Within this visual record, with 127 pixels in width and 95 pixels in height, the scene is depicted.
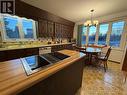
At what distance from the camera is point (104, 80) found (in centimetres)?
244

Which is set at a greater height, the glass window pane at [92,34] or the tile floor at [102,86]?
the glass window pane at [92,34]

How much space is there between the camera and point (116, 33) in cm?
440

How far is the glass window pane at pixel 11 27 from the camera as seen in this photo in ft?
8.82

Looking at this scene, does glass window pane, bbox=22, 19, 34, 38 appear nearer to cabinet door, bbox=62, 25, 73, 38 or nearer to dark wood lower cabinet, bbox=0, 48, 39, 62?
dark wood lower cabinet, bbox=0, 48, 39, 62

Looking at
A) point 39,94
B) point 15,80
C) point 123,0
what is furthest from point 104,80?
point 123,0

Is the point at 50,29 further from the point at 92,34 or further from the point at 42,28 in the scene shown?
the point at 92,34

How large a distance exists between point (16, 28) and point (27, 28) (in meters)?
0.44

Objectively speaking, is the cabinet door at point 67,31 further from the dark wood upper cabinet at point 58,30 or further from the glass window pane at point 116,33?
the glass window pane at point 116,33

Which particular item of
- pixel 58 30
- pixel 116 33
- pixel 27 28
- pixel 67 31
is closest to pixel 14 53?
pixel 27 28

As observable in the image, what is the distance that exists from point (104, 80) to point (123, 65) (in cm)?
149

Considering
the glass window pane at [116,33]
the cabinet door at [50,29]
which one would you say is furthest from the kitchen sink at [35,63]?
the glass window pane at [116,33]

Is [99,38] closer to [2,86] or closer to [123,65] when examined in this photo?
[123,65]

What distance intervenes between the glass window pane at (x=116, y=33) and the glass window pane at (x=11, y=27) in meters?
4.80

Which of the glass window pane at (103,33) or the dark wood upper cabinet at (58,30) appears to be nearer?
the dark wood upper cabinet at (58,30)
